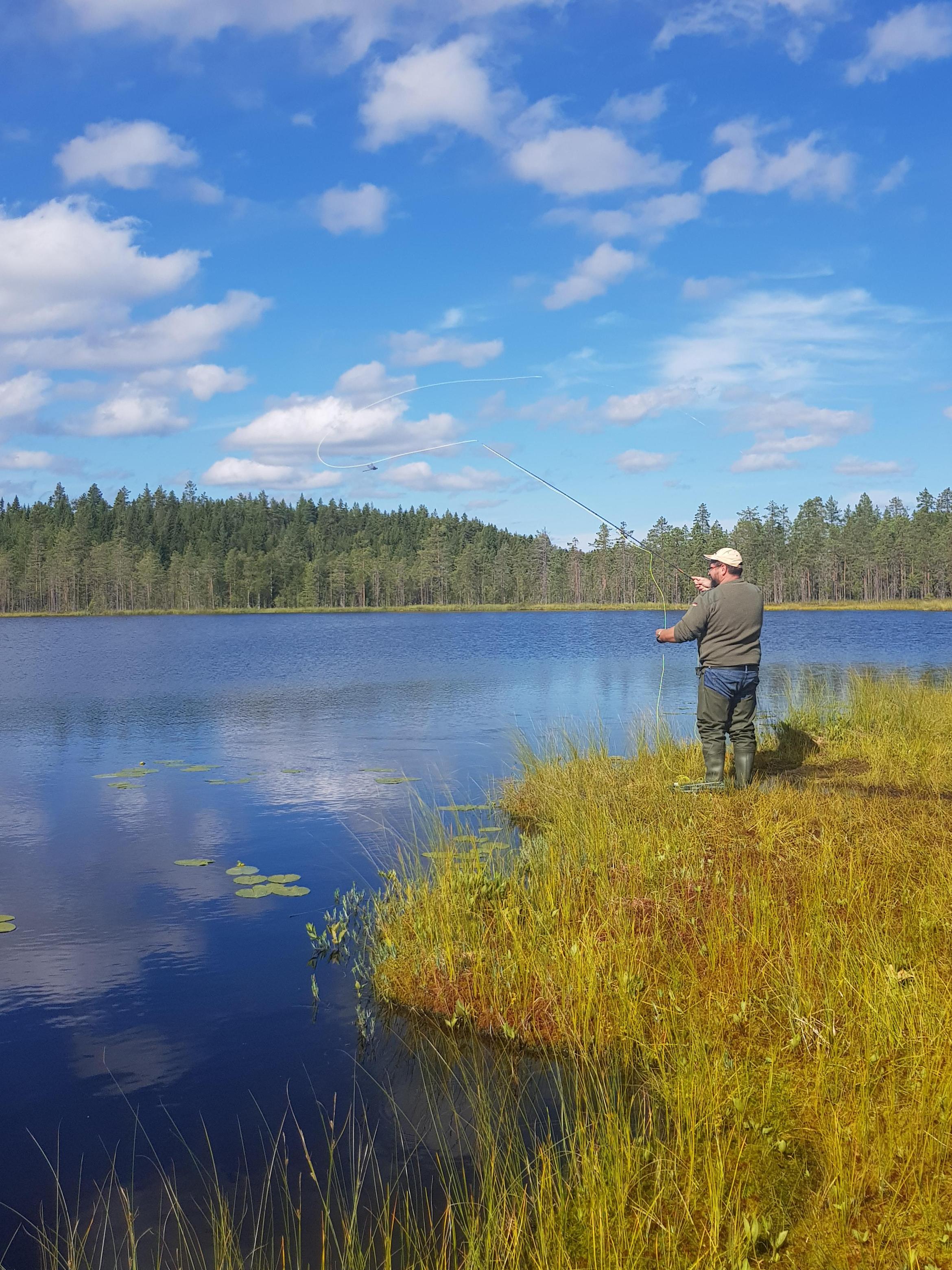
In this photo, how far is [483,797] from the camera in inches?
469

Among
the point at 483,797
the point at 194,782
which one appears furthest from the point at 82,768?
the point at 483,797

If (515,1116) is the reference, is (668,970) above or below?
above

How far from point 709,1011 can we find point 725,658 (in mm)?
4986

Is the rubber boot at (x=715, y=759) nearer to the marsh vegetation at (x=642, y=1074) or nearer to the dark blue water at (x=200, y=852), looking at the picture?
the marsh vegetation at (x=642, y=1074)

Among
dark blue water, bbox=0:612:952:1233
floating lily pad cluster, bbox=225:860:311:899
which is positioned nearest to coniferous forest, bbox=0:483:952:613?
dark blue water, bbox=0:612:952:1233

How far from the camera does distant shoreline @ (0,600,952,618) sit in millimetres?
104750

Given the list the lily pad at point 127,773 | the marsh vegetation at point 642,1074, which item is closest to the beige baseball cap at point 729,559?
the marsh vegetation at point 642,1074

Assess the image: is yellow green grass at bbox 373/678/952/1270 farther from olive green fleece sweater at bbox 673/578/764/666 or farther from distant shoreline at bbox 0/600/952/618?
distant shoreline at bbox 0/600/952/618

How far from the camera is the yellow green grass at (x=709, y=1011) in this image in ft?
11.4

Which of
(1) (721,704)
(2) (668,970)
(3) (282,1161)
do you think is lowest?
(3) (282,1161)

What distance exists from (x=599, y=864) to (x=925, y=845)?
7.85ft

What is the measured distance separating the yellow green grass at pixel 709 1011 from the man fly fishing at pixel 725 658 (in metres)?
0.50

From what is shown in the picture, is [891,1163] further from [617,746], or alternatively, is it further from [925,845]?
[617,746]

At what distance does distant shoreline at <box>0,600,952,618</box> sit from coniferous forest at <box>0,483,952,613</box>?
201cm
